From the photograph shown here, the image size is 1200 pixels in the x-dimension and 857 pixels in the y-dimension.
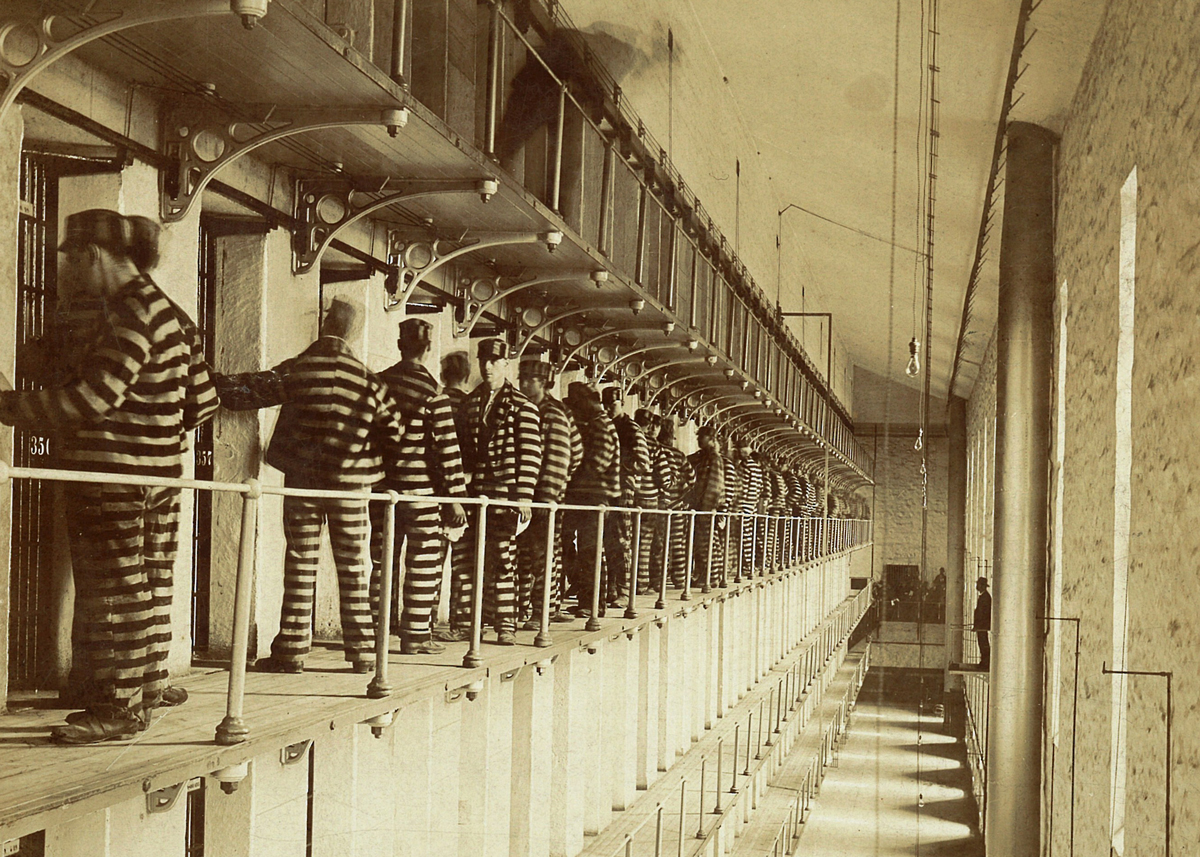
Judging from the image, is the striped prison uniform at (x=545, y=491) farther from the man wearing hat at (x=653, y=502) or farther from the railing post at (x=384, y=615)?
the railing post at (x=384, y=615)

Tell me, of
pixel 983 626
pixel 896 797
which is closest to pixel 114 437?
pixel 983 626

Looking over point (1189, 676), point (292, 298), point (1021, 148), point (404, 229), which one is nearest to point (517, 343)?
point (404, 229)

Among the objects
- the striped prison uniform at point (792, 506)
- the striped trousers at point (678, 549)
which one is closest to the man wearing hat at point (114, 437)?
the striped trousers at point (678, 549)

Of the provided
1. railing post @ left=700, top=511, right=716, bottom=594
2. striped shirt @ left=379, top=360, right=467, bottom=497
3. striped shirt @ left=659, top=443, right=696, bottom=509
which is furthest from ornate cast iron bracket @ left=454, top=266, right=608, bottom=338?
railing post @ left=700, top=511, right=716, bottom=594

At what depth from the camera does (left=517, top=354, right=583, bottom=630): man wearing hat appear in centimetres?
694

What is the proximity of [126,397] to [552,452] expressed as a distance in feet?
12.3

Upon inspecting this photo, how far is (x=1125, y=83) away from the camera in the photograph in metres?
5.85

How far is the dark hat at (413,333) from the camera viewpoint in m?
5.48

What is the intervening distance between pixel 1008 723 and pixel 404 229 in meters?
6.40

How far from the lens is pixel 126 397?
3.39 m

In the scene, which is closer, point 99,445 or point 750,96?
point 99,445

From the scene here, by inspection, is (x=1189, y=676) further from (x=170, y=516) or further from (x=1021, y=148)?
(x=1021, y=148)

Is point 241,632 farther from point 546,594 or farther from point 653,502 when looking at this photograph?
point 653,502

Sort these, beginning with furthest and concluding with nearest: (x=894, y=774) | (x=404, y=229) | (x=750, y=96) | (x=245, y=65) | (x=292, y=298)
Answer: (x=894, y=774)
(x=750, y=96)
(x=404, y=229)
(x=292, y=298)
(x=245, y=65)
